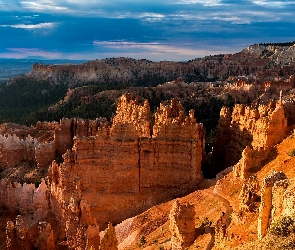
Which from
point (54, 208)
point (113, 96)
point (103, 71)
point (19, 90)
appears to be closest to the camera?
point (54, 208)

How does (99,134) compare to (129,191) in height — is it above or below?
above

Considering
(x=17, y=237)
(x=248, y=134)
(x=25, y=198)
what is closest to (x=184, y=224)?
(x=17, y=237)

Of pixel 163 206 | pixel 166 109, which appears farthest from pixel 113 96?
pixel 163 206

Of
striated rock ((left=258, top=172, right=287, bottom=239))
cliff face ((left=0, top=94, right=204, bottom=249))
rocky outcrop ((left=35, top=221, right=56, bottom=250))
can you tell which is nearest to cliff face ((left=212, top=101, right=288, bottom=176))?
cliff face ((left=0, top=94, right=204, bottom=249))

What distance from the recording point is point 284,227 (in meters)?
10.9

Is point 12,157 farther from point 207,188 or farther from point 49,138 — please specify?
point 207,188

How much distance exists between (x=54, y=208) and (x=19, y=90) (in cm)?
12112

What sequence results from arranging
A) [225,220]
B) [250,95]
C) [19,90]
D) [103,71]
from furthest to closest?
[103,71]
[19,90]
[250,95]
[225,220]

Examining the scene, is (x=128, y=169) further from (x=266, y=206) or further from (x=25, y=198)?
(x=266, y=206)

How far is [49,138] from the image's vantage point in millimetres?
49406

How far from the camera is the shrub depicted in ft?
35.1

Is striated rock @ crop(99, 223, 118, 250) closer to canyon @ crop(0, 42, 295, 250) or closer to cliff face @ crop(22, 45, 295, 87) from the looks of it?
canyon @ crop(0, 42, 295, 250)

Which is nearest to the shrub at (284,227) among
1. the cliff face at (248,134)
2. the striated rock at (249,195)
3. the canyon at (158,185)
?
the canyon at (158,185)

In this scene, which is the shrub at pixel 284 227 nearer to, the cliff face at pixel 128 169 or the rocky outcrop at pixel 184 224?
the rocky outcrop at pixel 184 224
